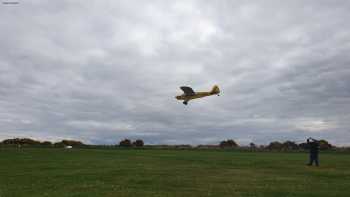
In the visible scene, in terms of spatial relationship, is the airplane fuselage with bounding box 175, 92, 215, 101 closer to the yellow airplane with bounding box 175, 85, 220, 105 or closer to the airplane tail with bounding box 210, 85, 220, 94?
the yellow airplane with bounding box 175, 85, 220, 105

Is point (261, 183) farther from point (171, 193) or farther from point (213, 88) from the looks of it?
point (213, 88)

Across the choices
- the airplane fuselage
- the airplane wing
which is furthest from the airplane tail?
the airplane wing

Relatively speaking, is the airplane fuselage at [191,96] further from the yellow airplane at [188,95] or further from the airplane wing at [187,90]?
the airplane wing at [187,90]

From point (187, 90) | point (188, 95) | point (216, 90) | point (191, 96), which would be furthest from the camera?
point (216, 90)

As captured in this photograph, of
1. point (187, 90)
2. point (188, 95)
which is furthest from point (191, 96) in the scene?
point (187, 90)

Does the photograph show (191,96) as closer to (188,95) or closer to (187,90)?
(188,95)

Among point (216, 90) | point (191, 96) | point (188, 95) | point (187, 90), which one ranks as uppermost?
point (216, 90)

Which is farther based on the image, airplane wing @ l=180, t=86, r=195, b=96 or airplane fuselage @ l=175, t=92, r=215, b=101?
airplane fuselage @ l=175, t=92, r=215, b=101

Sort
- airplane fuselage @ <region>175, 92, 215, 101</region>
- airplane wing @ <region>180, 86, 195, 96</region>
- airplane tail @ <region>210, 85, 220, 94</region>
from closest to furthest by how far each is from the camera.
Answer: airplane wing @ <region>180, 86, 195, 96</region>
airplane fuselage @ <region>175, 92, 215, 101</region>
airplane tail @ <region>210, 85, 220, 94</region>

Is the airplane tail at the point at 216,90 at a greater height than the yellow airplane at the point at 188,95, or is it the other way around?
the airplane tail at the point at 216,90

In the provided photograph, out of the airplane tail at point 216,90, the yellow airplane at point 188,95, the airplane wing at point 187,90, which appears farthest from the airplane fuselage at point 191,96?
the airplane tail at point 216,90

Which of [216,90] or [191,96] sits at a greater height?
[216,90]

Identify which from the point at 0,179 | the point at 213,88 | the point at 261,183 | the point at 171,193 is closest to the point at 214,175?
the point at 261,183

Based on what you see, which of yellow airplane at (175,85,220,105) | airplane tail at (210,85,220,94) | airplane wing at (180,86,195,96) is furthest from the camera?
airplane tail at (210,85,220,94)
